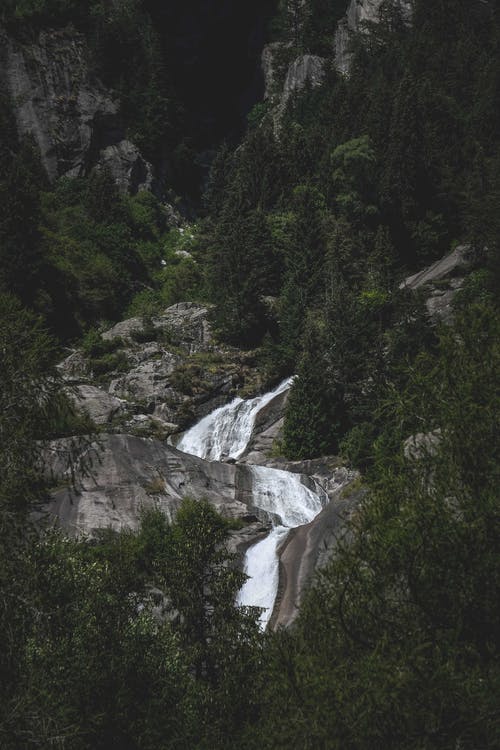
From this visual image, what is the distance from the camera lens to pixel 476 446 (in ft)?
38.2

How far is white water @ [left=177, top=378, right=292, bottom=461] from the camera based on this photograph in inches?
1693

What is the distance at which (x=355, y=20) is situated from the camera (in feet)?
293

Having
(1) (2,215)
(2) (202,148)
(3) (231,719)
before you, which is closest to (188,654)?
(3) (231,719)

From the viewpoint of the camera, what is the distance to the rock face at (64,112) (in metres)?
73.3

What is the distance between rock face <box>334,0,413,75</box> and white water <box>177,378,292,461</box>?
192 ft

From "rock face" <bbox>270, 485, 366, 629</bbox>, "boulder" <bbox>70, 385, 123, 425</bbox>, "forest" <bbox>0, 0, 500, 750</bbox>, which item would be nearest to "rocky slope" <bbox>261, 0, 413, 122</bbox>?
"forest" <bbox>0, 0, 500, 750</bbox>

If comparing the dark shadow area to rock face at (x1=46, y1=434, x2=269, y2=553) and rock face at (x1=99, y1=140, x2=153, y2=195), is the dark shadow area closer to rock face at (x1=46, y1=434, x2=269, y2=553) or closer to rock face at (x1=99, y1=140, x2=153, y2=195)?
rock face at (x1=99, y1=140, x2=153, y2=195)

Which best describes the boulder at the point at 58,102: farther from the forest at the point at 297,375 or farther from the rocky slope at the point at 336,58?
the rocky slope at the point at 336,58

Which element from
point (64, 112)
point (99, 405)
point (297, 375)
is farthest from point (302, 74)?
point (99, 405)

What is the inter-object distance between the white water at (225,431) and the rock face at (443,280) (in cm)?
1187

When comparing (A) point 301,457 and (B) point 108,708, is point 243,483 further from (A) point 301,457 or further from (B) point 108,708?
(B) point 108,708

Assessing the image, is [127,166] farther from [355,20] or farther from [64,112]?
[355,20]

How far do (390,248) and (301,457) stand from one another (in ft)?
69.9

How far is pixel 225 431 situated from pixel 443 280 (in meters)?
19.7
